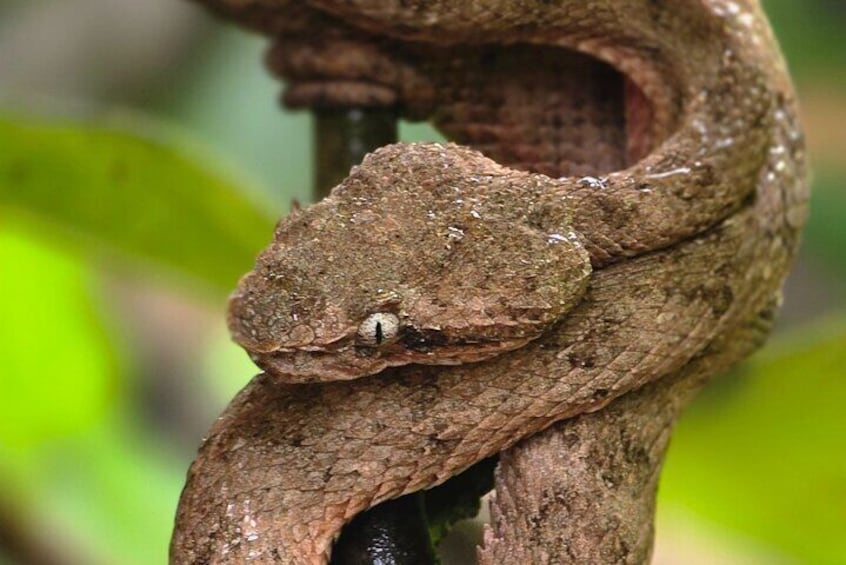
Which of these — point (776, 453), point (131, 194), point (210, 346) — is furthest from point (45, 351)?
point (210, 346)

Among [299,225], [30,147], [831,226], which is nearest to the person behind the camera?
[299,225]

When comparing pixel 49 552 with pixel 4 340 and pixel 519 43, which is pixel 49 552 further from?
pixel 519 43

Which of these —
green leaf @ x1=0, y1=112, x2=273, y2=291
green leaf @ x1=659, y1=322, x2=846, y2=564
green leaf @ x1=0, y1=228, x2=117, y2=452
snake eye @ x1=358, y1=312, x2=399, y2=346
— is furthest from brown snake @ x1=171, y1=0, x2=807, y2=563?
green leaf @ x1=0, y1=228, x2=117, y2=452

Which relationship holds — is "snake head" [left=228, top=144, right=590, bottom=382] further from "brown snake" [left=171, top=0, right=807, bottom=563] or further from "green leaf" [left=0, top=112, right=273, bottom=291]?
"green leaf" [left=0, top=112, right=273, bottom=291]

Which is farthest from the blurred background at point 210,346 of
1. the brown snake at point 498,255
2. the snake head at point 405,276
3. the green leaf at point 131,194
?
the snake head at point 405,276

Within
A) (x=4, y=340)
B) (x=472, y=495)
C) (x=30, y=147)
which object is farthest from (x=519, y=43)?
(x=4, y=340)
